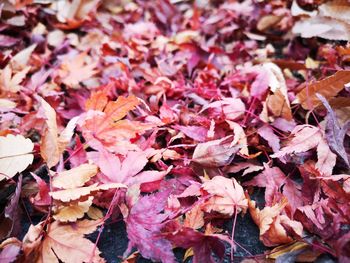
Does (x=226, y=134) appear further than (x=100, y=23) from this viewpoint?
No

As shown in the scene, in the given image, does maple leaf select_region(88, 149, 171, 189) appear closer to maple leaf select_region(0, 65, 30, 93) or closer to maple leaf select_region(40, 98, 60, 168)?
maple leaf select_region(40, 98, 60, 168)

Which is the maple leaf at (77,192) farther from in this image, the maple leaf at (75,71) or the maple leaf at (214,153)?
the maple leaf at (75,71)

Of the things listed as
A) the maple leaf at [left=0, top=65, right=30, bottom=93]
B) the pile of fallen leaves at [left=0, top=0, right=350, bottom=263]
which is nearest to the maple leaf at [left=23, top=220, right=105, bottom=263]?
the pile of fallen leaves at [left=0, top=0, right=350, bottom=263]

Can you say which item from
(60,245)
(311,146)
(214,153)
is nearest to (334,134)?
(311,146)

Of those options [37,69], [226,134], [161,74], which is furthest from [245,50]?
[37,69]

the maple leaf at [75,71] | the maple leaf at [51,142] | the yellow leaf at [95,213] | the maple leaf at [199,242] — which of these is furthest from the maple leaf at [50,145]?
the maple leaf at [75,71]

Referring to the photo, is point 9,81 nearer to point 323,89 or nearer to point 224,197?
point 224,197

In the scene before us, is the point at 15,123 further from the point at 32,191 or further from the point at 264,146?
the point at 264,146
